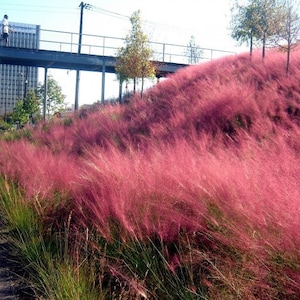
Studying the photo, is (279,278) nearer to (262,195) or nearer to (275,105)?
(262,195)

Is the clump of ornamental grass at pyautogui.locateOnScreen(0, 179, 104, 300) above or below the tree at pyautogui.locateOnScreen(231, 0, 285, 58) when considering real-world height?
below

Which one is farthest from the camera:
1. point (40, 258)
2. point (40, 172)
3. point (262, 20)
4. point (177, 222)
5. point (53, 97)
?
point (53, 97)

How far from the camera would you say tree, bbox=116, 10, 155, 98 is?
24422 millimetres

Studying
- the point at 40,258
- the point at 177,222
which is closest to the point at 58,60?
the point at 40,258

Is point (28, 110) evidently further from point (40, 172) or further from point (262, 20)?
point (40, 172)

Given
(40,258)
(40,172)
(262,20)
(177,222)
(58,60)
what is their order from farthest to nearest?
→ 1. (58,60)
2. (262,20)
3. (40,172)
4. (40,258)
5. (177,222)

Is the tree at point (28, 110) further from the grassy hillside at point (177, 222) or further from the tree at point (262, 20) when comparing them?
the grassy hillside at point (177, 222)

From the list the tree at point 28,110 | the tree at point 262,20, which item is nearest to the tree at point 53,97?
the tree at point 28,110

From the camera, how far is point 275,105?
417 inches

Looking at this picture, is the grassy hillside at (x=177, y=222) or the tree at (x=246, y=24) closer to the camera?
the grassy hillside at (x=177, y=222)

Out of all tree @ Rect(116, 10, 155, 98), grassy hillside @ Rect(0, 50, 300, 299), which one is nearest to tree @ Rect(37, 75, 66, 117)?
tree @ Rect(116, 10, 155, 98)

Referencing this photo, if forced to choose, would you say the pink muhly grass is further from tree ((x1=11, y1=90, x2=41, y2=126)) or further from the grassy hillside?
tree ((x1=11, y1=90, x2=41, y2=126))

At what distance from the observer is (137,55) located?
2464cm

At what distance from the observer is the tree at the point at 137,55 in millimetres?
24422
